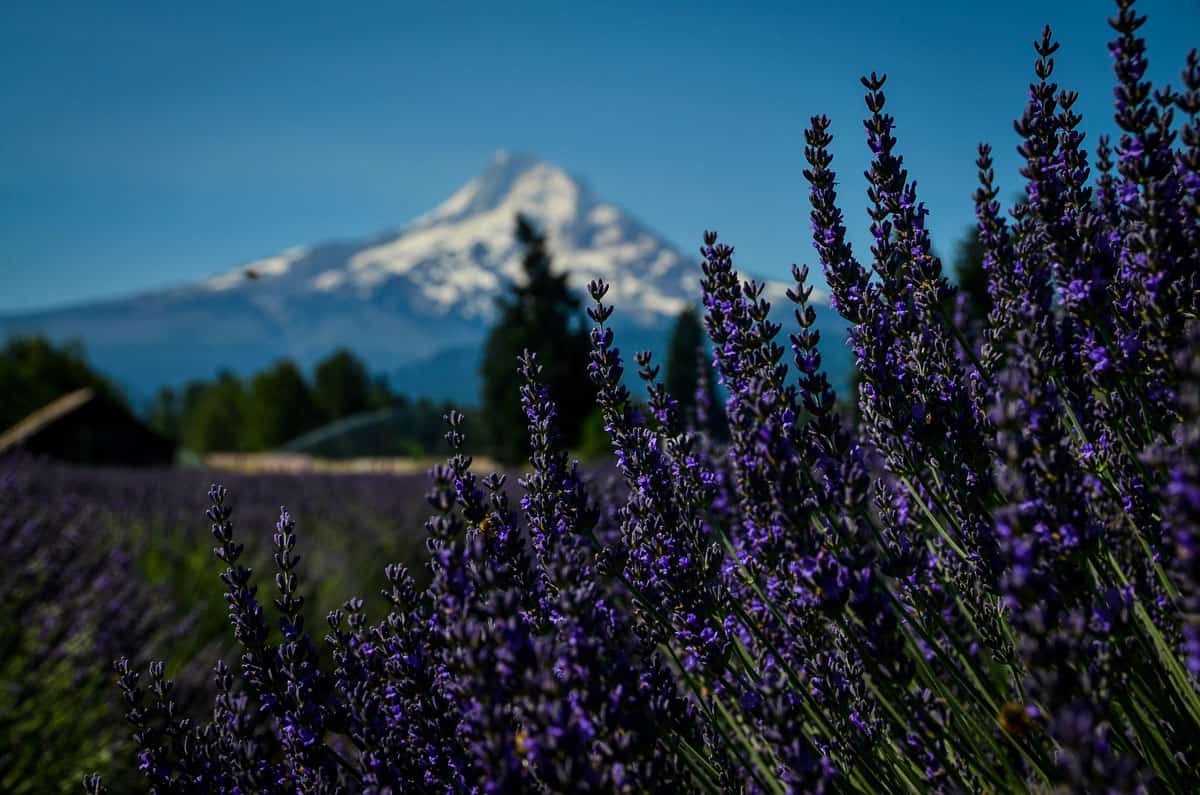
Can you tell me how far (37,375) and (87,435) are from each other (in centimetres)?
3230

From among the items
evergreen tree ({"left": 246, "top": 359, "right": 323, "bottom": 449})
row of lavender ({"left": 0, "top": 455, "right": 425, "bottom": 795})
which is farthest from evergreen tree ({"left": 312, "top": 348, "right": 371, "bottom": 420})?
row of lavender ({"left": 0, "top": 455, "right": 425, "bottom": 795})

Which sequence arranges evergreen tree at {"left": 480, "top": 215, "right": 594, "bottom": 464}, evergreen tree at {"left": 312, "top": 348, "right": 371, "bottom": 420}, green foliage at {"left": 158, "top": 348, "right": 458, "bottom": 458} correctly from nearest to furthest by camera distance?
evergreen tree at {"left": 480, "top": 215, "right": 594, "bottom": 464} → green foliage at {"left": 158, "top": 348, "right": 458, "bottom": 458} → evergreen tree at {"left": 312, "top": 348, "right": 371, "bottom": 420}

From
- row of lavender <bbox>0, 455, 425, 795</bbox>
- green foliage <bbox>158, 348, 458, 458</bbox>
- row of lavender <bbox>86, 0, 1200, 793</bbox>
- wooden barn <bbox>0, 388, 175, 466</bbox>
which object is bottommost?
row of lavender <bbox>0, 455, 425, 795</bbox>

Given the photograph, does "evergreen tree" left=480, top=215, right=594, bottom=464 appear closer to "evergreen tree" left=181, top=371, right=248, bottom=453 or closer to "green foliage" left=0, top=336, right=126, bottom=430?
"green foliage" left=0, top=336, right=126, bottom=430

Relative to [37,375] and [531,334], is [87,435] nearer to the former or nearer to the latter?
[531,334]

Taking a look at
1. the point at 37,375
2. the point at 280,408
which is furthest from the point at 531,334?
the point at 280,408

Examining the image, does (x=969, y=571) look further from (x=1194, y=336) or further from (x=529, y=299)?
(x=529, y=299)

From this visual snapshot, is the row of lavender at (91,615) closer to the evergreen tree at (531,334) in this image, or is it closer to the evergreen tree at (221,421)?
the evergreen tree at (531,334)

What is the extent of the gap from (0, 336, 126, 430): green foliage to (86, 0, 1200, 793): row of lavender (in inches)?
1612

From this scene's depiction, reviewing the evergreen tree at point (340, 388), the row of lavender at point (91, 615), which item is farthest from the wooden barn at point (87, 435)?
the evergreen tree at point (340, 388)

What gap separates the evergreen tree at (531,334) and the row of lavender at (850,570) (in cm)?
3527

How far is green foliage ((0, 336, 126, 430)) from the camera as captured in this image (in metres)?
40.0

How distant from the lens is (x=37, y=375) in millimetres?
45344

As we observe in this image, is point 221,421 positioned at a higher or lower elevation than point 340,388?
lower
